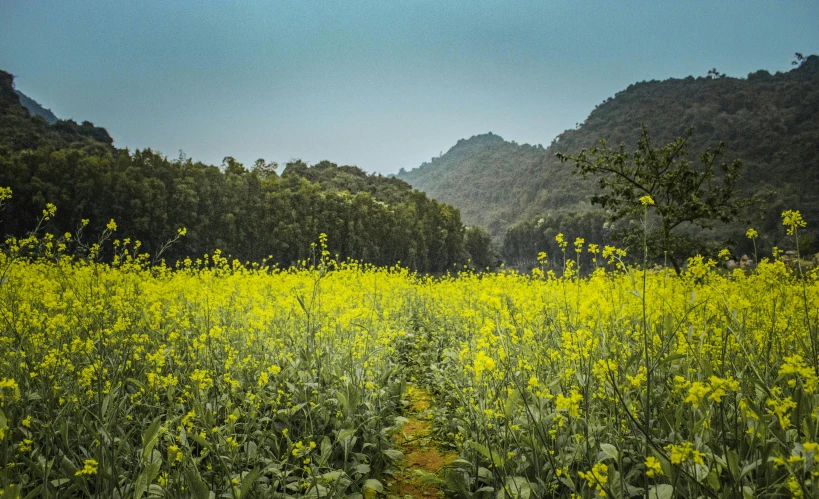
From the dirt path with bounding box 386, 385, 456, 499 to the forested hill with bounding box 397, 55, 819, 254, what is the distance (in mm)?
25786

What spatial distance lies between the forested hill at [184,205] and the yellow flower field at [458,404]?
27472 mm

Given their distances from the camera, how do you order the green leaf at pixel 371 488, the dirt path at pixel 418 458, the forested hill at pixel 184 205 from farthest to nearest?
the forested hill at pixel 184 205 < the dirt path at pixel 418 458 < the green leaf at pixel 371 488

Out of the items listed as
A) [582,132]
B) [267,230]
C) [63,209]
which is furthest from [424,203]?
[582,132]

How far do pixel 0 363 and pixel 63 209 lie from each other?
37475 mm

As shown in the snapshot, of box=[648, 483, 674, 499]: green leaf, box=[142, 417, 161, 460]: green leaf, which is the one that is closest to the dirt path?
box=[648, 483, 674, 499]: green leaf

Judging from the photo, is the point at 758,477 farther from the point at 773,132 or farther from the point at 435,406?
the point at 773,132

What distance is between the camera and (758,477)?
2191mm

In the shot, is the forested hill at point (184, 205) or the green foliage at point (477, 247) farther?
the green foliage at point (477, 247)

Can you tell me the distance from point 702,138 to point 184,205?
9693cm

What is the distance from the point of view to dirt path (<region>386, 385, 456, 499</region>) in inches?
131

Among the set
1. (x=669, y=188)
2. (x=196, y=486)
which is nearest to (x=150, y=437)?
(x=196, y=486)

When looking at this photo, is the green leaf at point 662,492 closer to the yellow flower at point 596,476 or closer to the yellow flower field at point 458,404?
the yellow flower field at point 458,404

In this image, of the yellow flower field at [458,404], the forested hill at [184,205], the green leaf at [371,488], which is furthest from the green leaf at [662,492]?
the forested hill at [184,205]

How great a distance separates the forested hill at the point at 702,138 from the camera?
56312mm
